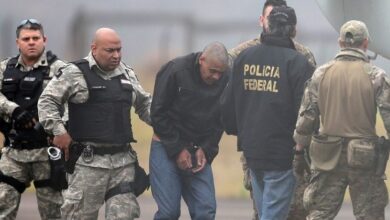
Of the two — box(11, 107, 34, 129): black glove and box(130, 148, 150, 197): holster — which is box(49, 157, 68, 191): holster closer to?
box(11, 107, 34, 129): black glove

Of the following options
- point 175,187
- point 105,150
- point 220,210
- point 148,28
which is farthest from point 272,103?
point 148,28

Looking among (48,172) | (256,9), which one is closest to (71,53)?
(256,9)

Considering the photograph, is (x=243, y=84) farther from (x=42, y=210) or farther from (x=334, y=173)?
(x=42, y=210)

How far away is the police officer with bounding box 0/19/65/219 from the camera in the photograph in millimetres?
7672

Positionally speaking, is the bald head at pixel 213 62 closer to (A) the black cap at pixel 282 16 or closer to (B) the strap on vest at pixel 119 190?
(A) the black cap at pixel 282 16

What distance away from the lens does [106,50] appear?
7.04m

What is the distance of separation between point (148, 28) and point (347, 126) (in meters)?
4.41

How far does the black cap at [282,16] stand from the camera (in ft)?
24.0

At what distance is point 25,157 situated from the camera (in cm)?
773

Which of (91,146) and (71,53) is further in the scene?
(71,53)

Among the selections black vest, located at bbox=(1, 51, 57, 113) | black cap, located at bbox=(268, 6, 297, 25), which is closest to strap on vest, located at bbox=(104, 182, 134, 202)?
black vest, located at bbox=(1, 51, 57, 113)

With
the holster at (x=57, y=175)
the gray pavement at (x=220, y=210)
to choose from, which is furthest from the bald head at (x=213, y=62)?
the gray pavement at (x=220, y=210)

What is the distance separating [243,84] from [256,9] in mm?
3738

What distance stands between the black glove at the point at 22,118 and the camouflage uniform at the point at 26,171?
65 mm
